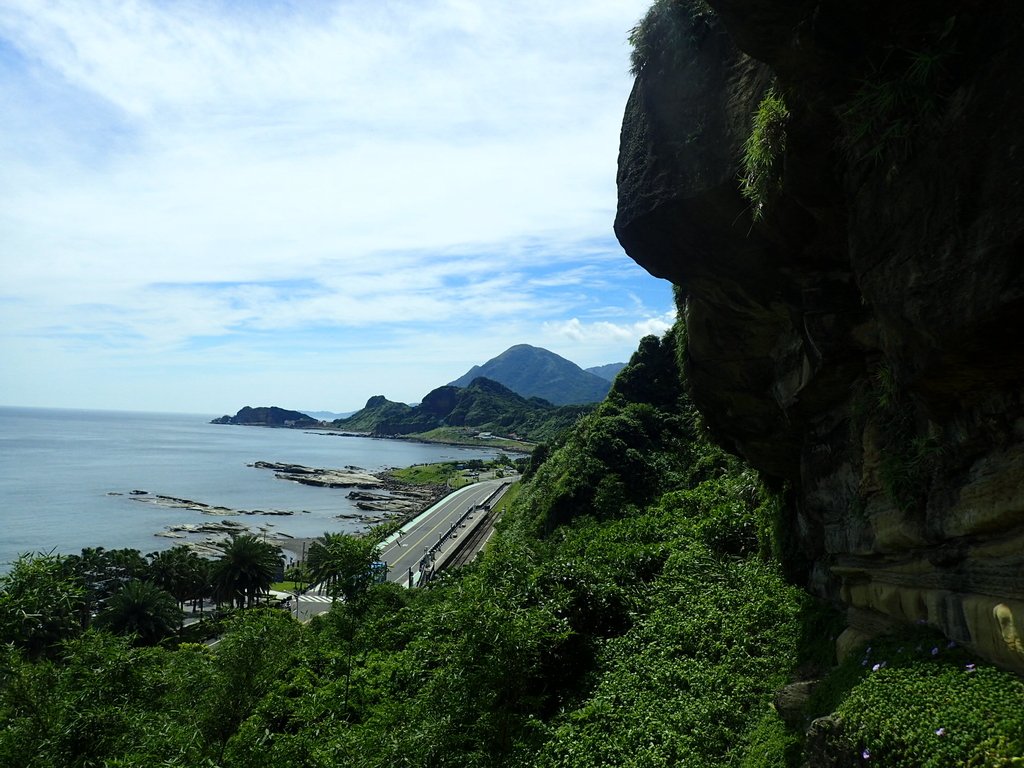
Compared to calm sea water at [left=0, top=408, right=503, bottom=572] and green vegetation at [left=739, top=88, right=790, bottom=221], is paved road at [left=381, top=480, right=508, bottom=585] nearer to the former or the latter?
calm sea water at [left=0, top=408, right=503, bottom=572]

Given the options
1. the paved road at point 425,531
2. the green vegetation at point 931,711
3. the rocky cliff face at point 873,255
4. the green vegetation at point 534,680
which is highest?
the rocky cliff face at point 873,255

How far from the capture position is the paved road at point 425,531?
4966 centimetres

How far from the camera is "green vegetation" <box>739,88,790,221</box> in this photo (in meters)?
7.50

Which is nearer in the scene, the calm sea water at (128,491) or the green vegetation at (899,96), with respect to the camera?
the green vegetation at (899,96)

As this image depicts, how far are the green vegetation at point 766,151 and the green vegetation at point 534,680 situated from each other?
5776mm

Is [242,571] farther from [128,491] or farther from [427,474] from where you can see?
[427,474]

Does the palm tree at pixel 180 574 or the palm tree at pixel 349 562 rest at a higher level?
the palm tree at pixel 349 562

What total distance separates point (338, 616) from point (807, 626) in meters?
12.2

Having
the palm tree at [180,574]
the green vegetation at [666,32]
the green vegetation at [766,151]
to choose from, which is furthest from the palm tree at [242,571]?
the green vegetation at [766,151]

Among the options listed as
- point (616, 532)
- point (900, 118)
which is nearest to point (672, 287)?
point (900, 118)

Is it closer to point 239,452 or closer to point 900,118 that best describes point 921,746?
point 900,118

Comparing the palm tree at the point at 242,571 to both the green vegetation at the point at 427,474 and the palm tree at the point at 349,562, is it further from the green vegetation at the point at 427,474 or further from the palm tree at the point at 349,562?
the green vegetation at the point at 427,474

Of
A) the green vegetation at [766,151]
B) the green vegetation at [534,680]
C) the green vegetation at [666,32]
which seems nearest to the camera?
the green vegetation at [534,680]

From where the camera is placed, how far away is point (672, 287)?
610 inches
